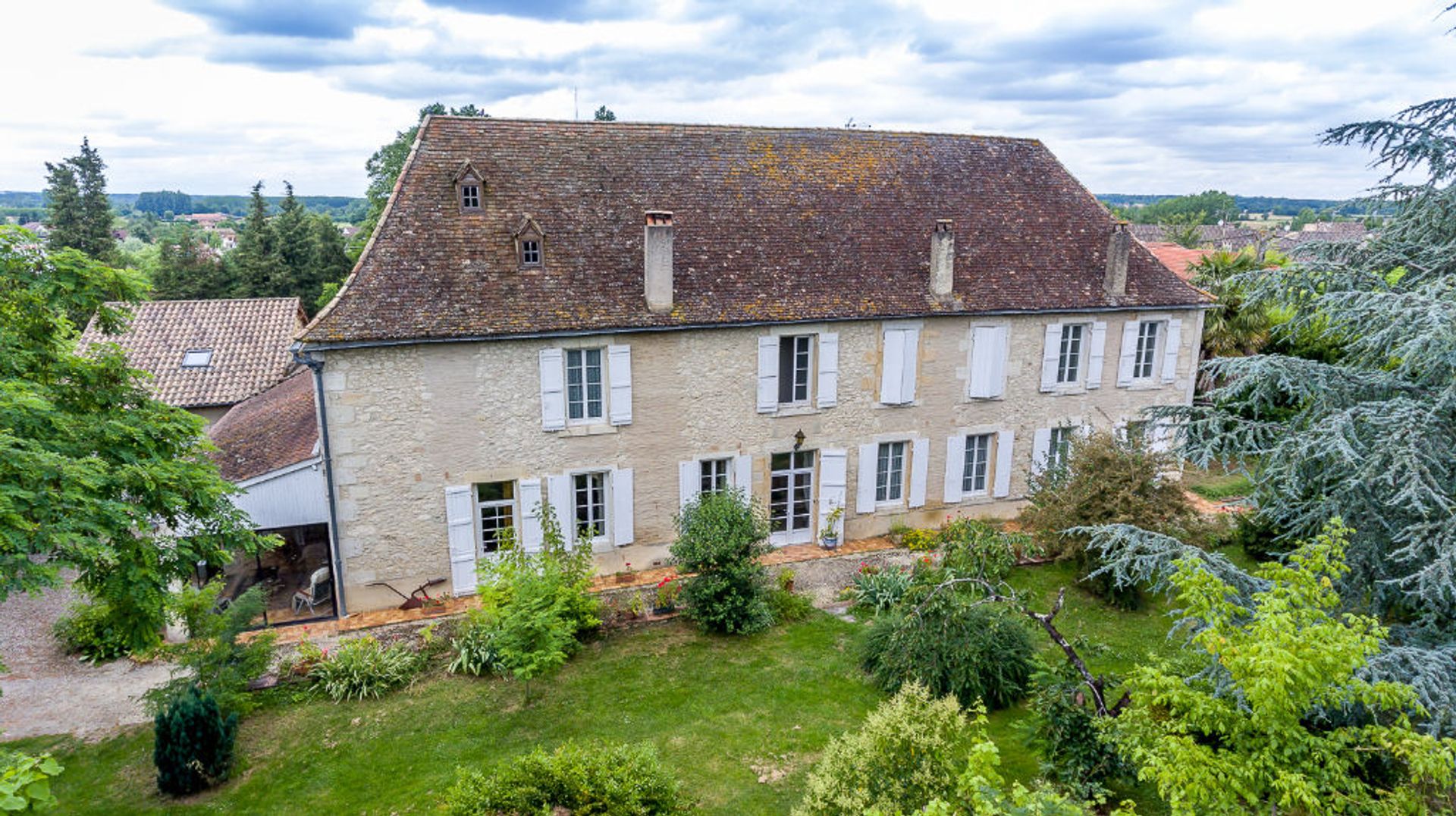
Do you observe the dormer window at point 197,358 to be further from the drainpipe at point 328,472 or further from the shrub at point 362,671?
the shrub at point 362,671

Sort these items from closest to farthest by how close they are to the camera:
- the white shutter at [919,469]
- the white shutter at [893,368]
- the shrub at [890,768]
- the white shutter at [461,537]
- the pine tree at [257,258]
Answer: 1. the shrub at [890,768]
2. the white shutter at [461,537]
3. the white shutter at [893,368]
4. the white shutter at [919,469]
5. the pine tree at [257,258]

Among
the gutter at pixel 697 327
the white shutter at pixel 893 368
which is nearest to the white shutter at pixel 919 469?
the white shutter at pixel 893 368

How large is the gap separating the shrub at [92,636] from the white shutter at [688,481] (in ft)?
31.6

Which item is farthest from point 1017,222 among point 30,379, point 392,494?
point 30,379

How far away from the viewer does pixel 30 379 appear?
914 centimetres

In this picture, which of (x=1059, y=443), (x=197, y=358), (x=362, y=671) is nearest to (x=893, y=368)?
(x=1059, y=443)

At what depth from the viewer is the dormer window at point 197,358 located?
71.5 feet

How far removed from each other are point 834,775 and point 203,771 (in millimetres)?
7977

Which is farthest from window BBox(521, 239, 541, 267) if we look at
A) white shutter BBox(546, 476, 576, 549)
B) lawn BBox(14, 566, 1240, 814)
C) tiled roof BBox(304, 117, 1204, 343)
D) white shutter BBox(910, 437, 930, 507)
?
white shutter BBox(910, 437, 930, 507)

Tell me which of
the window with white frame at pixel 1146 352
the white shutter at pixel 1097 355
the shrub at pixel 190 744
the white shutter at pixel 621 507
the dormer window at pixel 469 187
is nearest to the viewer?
the shrub at pixel 190 744

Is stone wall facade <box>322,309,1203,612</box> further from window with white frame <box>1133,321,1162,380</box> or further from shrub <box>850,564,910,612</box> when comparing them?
shrub <box>850,564,910,612</box>

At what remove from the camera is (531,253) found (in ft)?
49.5

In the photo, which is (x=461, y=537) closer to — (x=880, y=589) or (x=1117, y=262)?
(x=880, y=589)

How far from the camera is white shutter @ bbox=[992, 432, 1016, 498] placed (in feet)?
60.6
